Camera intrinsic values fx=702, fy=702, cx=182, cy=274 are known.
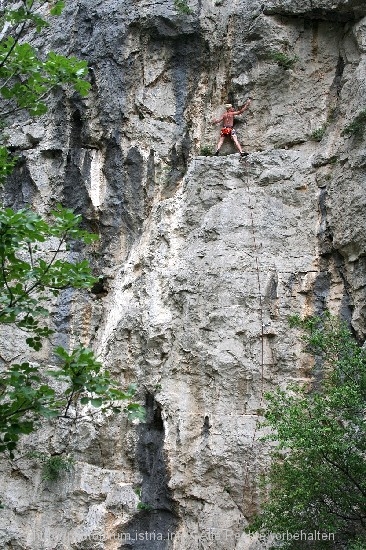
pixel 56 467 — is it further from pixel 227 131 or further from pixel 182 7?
pixel 182 7

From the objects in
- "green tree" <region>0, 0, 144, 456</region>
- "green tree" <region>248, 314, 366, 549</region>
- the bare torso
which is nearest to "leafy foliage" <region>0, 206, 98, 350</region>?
"green tree" <region>0, 0, 144, 456</region>

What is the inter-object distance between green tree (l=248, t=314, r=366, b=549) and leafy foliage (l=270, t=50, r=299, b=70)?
754cm

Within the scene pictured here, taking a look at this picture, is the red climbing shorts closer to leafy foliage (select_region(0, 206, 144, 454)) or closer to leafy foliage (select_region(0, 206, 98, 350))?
leafy foliage (select_region(0, 206, 98, 350))

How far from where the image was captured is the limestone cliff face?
1188cm

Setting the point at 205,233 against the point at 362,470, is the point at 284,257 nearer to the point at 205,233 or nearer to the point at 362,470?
the point at 205,233

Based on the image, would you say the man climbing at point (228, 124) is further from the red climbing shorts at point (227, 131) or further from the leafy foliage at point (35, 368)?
the leafy foliage at point (35, 368)

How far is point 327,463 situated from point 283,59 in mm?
8880

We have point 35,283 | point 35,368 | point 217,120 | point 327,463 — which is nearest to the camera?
point 35,368

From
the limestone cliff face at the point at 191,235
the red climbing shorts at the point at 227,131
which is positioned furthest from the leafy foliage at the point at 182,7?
the red climbing shorts at the point at 227,131

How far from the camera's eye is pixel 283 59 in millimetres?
14664

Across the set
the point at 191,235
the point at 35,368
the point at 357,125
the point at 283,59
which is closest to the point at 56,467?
the point at 191,235

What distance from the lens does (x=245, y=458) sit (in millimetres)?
11484

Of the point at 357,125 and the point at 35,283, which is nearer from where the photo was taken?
the point at 35,283

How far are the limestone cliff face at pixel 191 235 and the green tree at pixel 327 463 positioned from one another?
2.12m
